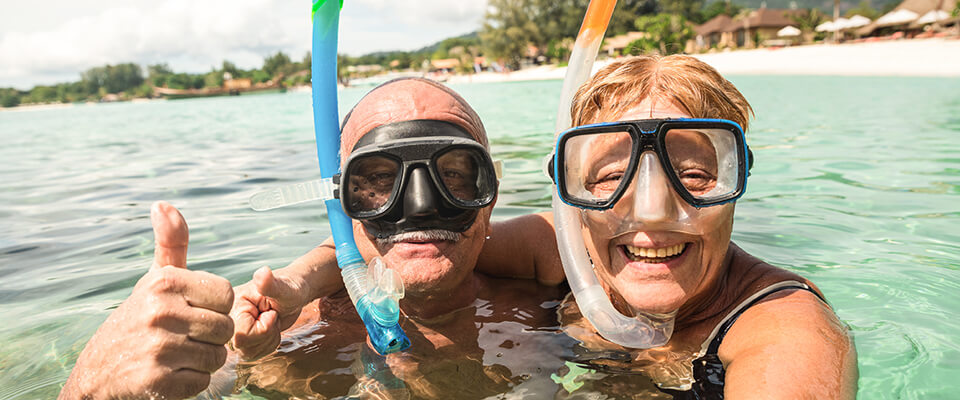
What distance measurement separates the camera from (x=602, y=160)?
181 cm

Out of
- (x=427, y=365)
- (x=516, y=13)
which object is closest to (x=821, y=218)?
(x=427, y=365)

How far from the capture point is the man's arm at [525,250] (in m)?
2.59

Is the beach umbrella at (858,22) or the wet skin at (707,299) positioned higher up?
the beach umbrella at (858,22)

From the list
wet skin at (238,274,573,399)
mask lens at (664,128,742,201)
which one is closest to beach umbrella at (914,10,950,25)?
wet skin at (238,274,573,399)

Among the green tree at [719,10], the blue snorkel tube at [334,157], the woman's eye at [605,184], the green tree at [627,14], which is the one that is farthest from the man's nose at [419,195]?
the green tree at [719,10]

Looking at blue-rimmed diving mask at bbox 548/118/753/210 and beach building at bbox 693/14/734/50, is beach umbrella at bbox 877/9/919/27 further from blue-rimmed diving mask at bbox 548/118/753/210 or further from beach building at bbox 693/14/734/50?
blue-rimmed diving mask at bbox 548/118/753/210

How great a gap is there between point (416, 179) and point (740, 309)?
1035 mm

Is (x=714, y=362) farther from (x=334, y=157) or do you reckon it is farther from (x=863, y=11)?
(x=863, y=11)

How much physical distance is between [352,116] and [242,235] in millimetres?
2753

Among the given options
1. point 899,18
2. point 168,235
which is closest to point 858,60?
point 899,18

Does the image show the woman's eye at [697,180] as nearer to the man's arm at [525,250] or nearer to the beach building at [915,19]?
the man's arm at [525,250]

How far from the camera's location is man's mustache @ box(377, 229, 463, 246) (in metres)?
1.99

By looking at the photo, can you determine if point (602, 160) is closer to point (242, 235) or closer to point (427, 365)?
point (427, 365)

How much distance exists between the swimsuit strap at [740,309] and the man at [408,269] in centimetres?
63
